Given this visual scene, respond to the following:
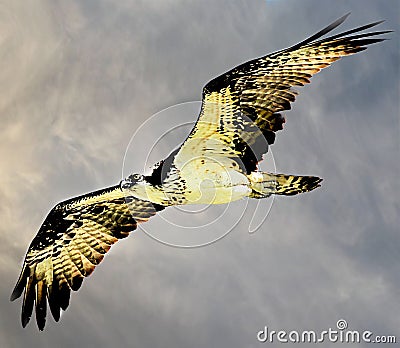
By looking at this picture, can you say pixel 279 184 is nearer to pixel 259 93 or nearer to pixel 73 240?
pixel 259 93

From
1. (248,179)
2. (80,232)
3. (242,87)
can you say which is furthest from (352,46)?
(80,232)

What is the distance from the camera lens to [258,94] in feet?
40.2

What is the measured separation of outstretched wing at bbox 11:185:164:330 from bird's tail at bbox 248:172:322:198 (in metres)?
2.76

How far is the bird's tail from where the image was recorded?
12445 mm

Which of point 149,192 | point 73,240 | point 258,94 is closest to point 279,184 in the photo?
point 258,94

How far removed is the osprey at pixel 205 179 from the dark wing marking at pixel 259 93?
19 mm

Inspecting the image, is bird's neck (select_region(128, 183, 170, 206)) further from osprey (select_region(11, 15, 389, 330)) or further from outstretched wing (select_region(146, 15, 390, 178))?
outstretched wing (select_region(146, 15, 390, 178))

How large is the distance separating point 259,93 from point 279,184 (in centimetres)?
184

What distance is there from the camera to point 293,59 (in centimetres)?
1206

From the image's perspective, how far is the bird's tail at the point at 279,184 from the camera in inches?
490

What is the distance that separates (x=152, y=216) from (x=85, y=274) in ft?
6.72

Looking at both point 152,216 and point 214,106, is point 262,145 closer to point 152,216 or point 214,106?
point 214,106

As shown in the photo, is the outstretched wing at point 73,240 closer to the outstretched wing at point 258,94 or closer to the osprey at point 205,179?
the osprey at point 205,179

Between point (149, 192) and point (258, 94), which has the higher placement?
point (258, 94)
